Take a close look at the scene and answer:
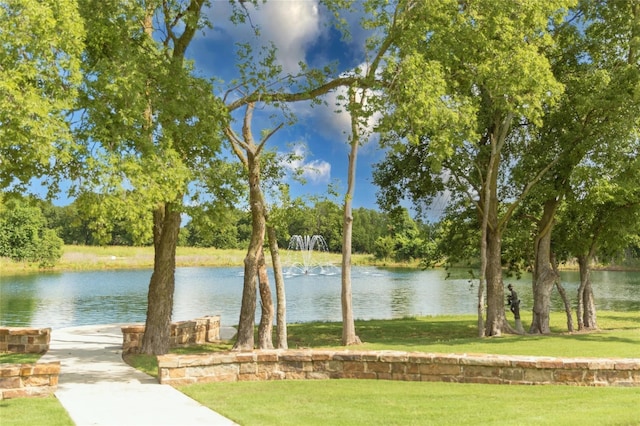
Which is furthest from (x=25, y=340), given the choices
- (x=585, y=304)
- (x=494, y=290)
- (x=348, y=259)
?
(x=585, y=304)

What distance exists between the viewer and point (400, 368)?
10.4 metres

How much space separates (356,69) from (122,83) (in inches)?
275

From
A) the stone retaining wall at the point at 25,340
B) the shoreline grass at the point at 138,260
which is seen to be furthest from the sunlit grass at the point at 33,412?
the shoreline grass at the point at 138,260

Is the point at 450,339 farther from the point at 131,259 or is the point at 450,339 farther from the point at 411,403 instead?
the point at 131,259

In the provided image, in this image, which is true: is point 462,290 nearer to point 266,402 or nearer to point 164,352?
point 164,352

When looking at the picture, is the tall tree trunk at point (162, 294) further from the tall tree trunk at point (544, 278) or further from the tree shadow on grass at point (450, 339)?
the tall tree trunk at point (544, 278)

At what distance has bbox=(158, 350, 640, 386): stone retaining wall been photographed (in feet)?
32.2

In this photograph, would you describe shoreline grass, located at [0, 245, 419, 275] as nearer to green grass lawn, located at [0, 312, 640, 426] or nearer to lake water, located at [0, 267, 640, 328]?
lake water, located at [0, 267, 640, 328]

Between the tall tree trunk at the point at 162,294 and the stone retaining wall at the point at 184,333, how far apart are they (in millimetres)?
594

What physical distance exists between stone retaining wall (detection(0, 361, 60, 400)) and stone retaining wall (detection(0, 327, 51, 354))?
6.92 m

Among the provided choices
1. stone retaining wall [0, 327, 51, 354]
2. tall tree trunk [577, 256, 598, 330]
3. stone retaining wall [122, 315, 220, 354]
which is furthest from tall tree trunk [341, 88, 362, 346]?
tall tree trunk [577, 256, 598, 330]

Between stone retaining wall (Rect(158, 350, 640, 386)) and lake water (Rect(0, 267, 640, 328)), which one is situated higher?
stone retaining wall (Rect(158, 350, 640, 386))

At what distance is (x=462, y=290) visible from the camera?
1880 inches

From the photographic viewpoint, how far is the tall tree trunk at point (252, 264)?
16.7 meters
